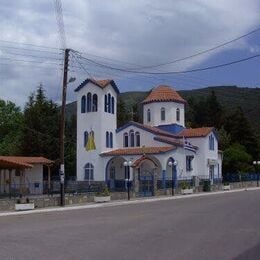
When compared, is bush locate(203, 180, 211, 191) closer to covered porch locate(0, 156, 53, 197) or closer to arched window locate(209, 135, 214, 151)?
arched window locate(209, 135, 214, 151)

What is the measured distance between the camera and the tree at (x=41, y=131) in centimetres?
7288

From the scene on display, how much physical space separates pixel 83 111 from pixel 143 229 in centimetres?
4630

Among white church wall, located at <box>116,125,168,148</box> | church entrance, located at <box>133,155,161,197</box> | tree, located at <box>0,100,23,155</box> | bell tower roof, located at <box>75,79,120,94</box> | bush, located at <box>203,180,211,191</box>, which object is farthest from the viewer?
tree, located at <box>0,100,23,155</box>

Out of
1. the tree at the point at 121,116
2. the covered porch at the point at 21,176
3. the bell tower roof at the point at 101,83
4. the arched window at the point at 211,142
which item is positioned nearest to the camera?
the covered porch at the point at 21,176

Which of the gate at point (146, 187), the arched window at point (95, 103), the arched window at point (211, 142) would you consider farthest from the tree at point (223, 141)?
the gate at point (146, 187)

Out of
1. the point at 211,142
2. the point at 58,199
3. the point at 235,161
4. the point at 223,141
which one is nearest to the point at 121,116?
the point at 223,141

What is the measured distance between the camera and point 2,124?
289 feet

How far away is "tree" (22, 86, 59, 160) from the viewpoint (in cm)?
7288

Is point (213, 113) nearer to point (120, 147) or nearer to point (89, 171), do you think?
point (120, 147)

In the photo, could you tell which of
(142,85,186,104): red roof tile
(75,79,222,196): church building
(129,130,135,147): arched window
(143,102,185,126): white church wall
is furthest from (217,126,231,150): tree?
(129,130,135,147): arched window

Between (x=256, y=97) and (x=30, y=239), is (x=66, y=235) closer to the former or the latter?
(x=30, y=239)

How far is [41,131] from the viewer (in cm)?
7406

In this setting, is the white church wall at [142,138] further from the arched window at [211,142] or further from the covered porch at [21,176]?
the covered porch at [21,176]

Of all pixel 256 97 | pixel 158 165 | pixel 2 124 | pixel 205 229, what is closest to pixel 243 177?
pixel 158 165
